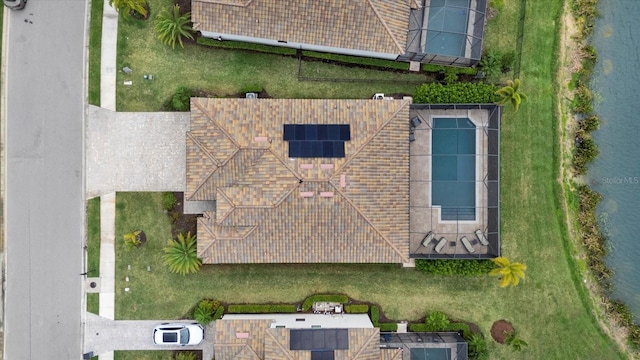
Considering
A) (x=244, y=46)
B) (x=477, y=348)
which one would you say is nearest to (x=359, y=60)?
(x=244, y=46)

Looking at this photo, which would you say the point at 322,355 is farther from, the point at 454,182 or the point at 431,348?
the point at 454,182

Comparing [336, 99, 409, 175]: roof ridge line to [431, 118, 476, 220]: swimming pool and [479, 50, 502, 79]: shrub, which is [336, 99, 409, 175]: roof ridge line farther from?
[479, 50, 502, 79]: shrub

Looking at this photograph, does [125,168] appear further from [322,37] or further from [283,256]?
[322,37]

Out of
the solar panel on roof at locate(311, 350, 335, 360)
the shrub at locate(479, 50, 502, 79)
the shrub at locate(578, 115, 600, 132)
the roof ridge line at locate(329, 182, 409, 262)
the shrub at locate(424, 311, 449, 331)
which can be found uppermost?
the shrub at locate(479, 50, 502, 79)

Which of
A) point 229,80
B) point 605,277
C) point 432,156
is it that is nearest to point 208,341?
point 229,80

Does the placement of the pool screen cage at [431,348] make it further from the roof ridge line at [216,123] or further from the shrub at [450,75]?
the shrub at [450,75]

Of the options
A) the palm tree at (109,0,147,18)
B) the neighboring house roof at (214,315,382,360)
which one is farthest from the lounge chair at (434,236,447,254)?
the palm tree at (109,0,147,18)
